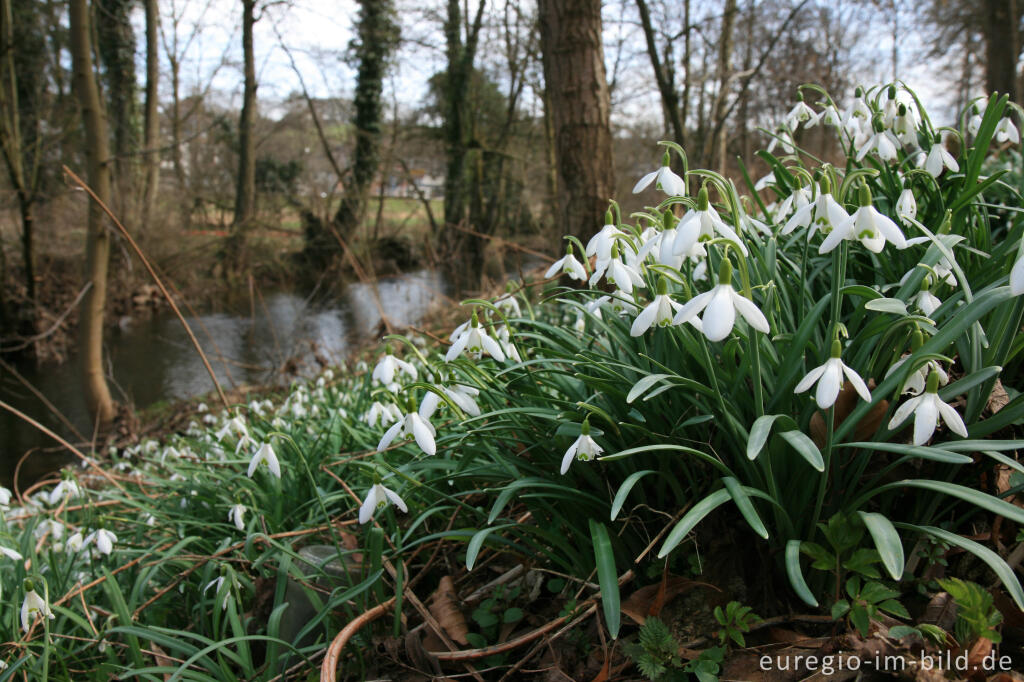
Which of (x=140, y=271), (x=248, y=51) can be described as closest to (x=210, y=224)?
(x=140, y=271)

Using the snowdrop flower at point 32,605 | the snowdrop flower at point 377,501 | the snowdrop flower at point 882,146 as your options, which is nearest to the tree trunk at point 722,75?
the snowdrop flower at point 882,146

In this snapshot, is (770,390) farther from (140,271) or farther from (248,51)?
(140,271)

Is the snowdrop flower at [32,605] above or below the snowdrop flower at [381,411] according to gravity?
below

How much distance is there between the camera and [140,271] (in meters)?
12.5

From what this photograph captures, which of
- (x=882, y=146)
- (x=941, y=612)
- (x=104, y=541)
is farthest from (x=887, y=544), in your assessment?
(x=104, y=541)

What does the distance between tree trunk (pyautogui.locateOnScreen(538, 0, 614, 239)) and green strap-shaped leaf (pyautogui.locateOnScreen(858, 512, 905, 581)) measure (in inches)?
118

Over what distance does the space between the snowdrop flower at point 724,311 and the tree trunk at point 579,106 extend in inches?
113

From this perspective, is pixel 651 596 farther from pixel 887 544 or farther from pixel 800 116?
pixel 800 116

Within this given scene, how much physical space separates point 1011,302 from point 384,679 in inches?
67.6

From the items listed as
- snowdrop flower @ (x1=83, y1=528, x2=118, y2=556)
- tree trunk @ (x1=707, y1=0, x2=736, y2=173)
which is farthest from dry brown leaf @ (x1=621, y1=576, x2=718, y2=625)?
tree trunk @ (x1=707, y1=0, x2=736, y2=173)

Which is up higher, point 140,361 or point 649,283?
point 649,283

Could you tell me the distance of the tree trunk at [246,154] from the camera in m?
11.0

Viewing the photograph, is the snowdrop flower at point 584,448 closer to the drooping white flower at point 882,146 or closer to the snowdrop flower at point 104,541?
the drooping white flower at point 882,146

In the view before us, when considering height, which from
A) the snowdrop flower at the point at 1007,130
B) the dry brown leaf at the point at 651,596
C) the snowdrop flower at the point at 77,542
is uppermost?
the snowdrop flower at the point at 1007,130
